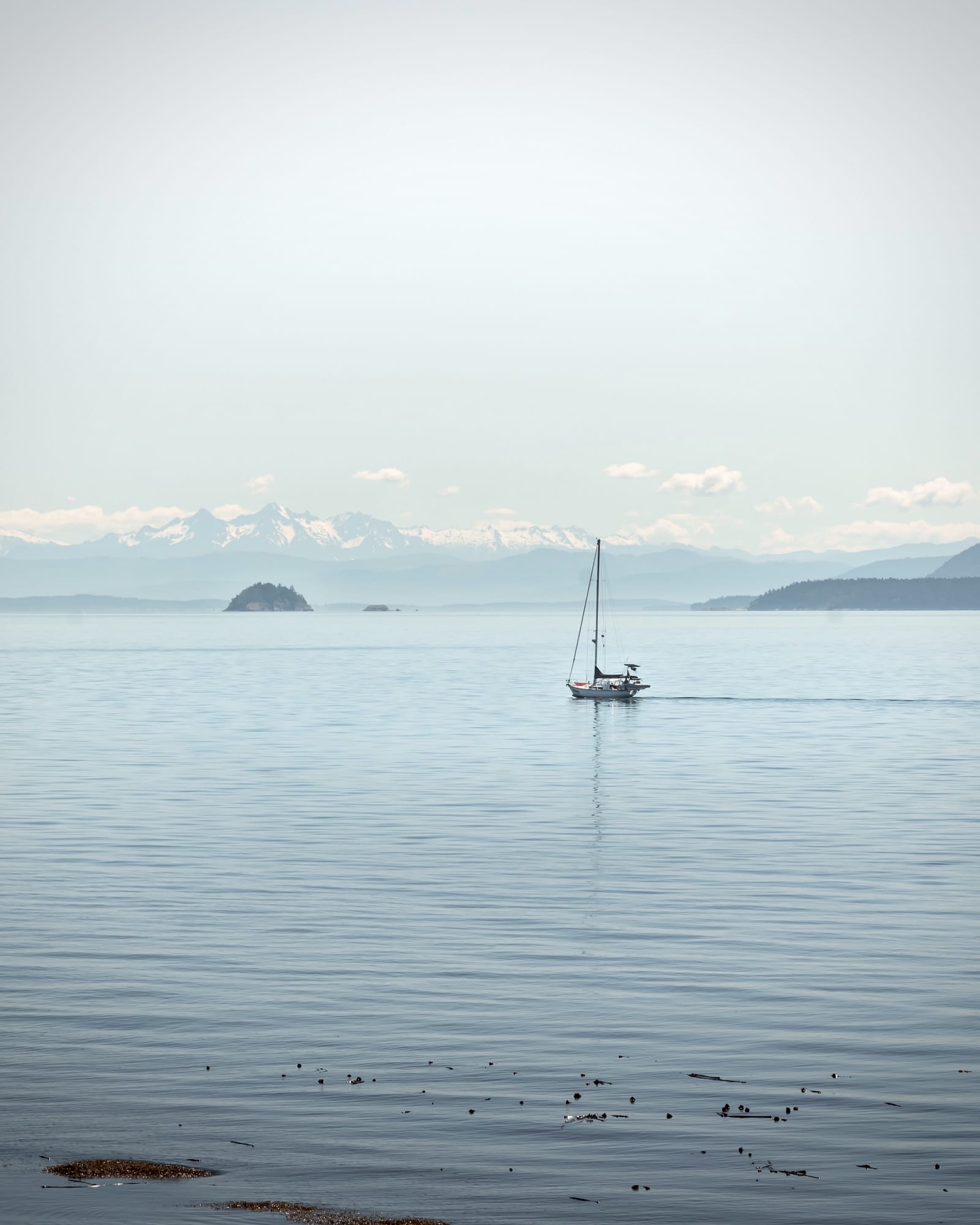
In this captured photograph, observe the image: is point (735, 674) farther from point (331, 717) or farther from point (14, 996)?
point (14, 996)

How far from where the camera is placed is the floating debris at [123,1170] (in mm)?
16844

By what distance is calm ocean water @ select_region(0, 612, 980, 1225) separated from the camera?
17109 mm

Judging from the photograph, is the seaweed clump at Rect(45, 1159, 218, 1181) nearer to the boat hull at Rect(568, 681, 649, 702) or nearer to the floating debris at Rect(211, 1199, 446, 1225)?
the floating debris at Rect(211, 1199, 446, 1225)

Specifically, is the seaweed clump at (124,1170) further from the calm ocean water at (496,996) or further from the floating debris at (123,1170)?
the calm ocean water at (496,996)

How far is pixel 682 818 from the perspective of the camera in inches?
2007

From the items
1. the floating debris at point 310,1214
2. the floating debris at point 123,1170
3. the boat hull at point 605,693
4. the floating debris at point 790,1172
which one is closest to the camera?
the floating debris at point 310,1214

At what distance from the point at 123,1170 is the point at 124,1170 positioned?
0.5 inches

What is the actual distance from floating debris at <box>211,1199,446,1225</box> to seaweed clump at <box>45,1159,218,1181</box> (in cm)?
111

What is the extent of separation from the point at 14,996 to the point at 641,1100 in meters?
11.5

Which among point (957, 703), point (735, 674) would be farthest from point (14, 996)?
point (735, 674)

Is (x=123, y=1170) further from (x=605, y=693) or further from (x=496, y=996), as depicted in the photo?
(x=605, y=693)

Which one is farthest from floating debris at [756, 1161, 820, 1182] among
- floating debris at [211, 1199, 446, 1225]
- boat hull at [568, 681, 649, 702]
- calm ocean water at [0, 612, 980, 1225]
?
boat hull at [568, 681, 649, 702]

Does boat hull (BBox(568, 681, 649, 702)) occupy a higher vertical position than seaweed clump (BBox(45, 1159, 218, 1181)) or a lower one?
lower

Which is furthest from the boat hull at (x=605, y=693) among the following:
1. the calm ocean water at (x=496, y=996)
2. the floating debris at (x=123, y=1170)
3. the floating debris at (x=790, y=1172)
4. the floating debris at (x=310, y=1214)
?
the floating debris at (x=310, y=1214)
